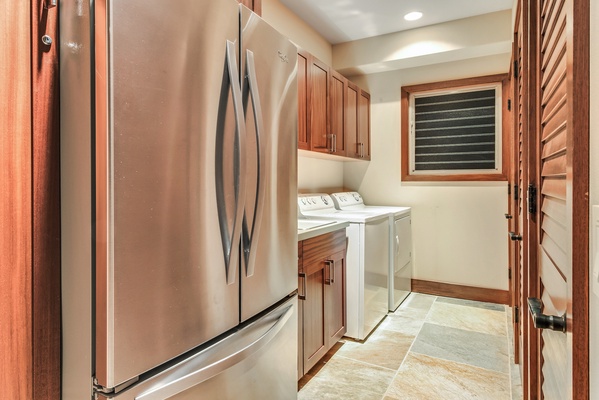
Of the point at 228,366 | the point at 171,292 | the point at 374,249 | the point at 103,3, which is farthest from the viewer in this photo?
the point at 374,249

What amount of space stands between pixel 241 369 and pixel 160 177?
2.28 feet

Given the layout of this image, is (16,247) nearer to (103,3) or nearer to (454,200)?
(103,3)

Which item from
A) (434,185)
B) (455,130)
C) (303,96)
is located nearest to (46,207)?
(303,96)

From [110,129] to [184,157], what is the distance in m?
0.21

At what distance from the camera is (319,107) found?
297cm

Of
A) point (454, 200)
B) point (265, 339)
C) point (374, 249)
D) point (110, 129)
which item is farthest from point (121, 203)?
point (454, 200)

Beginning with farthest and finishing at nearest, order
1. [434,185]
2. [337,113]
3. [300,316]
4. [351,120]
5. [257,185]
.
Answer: [434,185] → [351,120] → [337,113] → [300,316] → [257,185]

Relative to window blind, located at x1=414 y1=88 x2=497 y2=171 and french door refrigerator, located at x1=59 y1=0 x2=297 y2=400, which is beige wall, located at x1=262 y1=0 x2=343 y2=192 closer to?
window blind, located at x1=414 y1=88 x2=497 y2=171

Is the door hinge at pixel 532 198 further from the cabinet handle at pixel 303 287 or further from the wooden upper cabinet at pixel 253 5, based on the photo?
the wooden upper cabinet at pixel 253 5

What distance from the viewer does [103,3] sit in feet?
2.67

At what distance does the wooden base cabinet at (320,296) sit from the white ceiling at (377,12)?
1.90 meters

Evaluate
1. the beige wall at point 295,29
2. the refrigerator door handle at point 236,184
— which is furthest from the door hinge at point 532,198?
the beige wall at point 295,29

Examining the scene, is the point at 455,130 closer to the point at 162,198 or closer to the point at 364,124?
the point at 364,124

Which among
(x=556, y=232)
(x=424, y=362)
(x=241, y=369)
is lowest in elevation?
(x=424, y=362)
